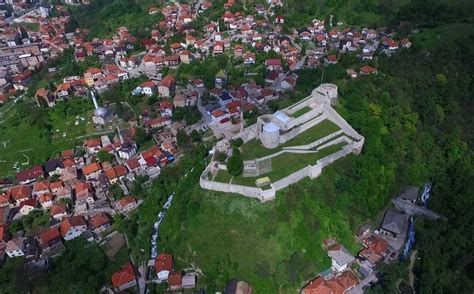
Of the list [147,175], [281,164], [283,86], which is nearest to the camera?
[281,164]

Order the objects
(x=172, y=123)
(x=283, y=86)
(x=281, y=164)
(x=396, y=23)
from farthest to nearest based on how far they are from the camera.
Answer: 1. (x=396, y=23)
2. (x=283, y=86)
3. (x=172, y=123)
4. (x=281, y=164)

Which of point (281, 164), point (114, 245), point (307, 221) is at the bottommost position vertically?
point (114, 245)

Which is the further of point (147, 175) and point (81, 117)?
point (81, 117)

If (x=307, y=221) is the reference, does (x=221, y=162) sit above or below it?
above

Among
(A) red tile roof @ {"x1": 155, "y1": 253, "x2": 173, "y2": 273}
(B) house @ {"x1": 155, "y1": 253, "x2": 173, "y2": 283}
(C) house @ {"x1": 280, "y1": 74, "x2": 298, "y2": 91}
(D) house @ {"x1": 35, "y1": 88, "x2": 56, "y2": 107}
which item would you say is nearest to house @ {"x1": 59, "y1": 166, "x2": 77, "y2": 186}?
(A) red tile roof @ {"x1": 155, "y1": 253, "x2": 173, "y2": 273}

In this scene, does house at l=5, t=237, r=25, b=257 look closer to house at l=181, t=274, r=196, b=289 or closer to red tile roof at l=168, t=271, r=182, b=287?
red tile roof at l=168, t=271, r=182, b=287

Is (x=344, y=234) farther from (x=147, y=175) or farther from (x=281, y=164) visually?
(x=147, y=175)

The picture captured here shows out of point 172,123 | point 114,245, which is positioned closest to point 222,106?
point 172,123
